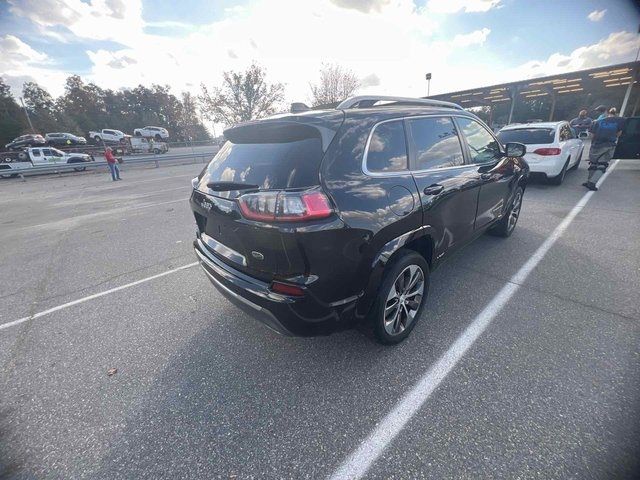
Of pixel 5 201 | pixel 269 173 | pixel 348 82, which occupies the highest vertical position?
pixel 348 82

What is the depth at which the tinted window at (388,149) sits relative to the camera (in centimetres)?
213

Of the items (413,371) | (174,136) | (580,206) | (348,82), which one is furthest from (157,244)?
(174,136)

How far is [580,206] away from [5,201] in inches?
703

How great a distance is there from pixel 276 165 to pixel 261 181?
0.15m

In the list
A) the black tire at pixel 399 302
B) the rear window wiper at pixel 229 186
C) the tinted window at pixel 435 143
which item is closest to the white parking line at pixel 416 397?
the black tire at pixel 399 302

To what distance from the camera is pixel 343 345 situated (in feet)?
8.27

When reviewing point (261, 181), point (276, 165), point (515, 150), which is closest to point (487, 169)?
point (515, 150)

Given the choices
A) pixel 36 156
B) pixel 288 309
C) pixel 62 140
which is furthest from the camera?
pixel 62 140

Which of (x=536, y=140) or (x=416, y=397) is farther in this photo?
(x=536, y=140)

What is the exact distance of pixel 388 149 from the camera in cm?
227

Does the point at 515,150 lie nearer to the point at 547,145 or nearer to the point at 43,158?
the point at 547,145

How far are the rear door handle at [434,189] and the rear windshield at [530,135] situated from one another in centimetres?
688

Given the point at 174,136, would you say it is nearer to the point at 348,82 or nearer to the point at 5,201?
the point at 348,82

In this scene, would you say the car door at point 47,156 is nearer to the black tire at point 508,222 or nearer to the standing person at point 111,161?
the standing person at point 111,161
